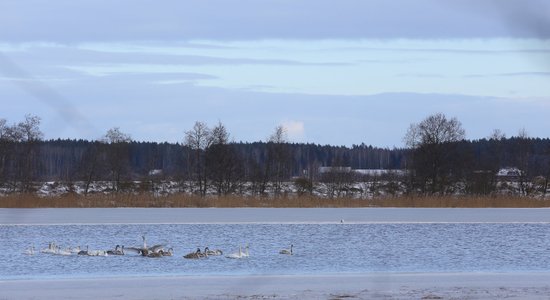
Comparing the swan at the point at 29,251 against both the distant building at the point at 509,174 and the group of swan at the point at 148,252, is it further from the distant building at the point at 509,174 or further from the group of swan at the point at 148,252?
the distant building at the point at 509,174

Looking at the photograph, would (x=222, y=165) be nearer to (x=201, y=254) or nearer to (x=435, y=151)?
(x=435, y=151)

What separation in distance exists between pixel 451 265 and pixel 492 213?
60.5 feet

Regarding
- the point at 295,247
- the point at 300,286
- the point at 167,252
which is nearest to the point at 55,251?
the point at 167,252

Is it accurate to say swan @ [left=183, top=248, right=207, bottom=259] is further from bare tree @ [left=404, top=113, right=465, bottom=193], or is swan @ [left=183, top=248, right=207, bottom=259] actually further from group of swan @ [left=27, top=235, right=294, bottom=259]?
bare tree @ [left=404, top=113, right=465, bottom=193]

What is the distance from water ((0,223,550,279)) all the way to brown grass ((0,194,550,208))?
7.91m

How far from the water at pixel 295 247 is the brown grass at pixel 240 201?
7.91 meters

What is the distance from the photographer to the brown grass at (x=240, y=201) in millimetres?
37500

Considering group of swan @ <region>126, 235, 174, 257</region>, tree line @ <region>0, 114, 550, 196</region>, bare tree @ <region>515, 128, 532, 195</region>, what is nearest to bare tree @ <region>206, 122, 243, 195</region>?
tree line @ <region>0, 114, 550, 196</region>

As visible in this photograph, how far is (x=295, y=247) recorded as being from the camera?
23.0m

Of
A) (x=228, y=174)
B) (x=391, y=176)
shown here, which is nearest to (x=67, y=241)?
(x=228, y=174)

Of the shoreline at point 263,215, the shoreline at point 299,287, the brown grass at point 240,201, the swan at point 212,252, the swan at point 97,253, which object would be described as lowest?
the shoreline at point 299,287

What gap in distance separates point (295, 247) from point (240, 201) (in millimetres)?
16594

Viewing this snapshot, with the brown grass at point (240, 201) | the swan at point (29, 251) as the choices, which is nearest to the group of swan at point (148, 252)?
the swan at point (29, 251)

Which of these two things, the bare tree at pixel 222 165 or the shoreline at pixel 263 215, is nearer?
the shoreline at pixel 263 215
